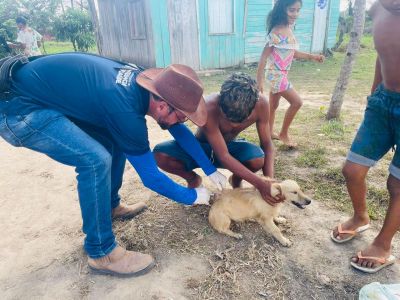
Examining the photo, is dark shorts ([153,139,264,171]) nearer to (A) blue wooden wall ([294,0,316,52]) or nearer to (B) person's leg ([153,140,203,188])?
(B) person's leg ([153,140,203,188])

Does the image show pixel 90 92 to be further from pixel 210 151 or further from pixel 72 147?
pixel 210 151

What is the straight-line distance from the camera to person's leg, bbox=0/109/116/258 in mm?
2297

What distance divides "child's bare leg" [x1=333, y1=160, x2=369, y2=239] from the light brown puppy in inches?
14.2

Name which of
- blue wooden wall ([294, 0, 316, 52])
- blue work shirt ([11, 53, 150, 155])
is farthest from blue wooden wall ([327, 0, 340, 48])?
blue work shirt ([11, 53, 150, 155])

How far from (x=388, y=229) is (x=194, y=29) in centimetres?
975

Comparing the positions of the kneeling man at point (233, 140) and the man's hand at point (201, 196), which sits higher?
the kneeling man at point (233, 140)

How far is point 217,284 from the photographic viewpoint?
2.49 metres

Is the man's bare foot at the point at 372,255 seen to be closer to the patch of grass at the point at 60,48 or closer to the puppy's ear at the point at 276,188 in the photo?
the puppy's ear at the point at 276,188

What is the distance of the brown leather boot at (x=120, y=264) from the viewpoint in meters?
2.60

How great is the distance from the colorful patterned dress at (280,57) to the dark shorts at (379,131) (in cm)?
245

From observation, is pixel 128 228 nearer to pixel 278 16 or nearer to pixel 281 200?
pixel 281 200

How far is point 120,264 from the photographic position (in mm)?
2613

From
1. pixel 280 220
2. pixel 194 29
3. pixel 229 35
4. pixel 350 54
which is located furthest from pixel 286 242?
pixel 229 35

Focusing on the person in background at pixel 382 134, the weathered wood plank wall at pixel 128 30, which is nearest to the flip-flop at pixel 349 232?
the person in background at pixel 382 134
